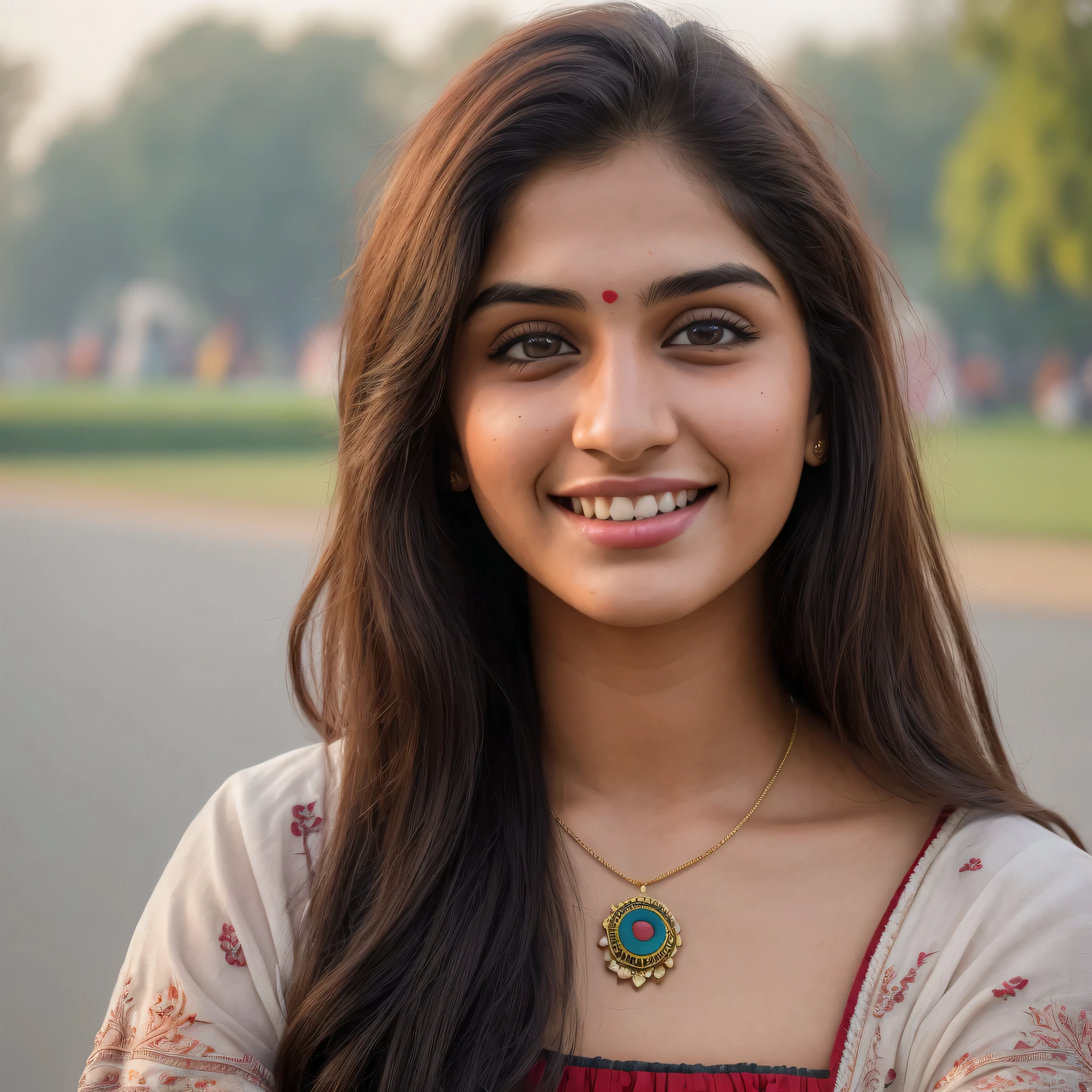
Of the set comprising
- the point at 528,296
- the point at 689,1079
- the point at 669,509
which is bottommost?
the point at 689,1079

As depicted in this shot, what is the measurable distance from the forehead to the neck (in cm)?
40

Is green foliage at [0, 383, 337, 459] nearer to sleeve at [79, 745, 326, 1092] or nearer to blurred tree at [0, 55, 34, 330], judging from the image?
blurred tree at [0, 55, 34, 330]

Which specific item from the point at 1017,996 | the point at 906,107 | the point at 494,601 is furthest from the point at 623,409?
the point at 906,107

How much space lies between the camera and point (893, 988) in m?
1.30

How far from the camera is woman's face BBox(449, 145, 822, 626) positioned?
4.26 ft

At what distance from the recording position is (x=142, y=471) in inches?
203

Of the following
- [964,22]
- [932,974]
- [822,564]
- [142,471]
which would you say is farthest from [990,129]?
[932,974]

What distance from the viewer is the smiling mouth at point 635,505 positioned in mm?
1307

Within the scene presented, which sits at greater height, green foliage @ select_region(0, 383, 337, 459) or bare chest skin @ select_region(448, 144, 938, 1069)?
green foliage @ select_region(0, 383, 337, 459)

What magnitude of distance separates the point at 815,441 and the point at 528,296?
40 cm

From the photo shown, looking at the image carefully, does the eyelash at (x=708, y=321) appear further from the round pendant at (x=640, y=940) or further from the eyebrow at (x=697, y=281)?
the round pendant at (x=640, y=940)

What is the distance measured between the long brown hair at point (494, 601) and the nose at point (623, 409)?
189 mm

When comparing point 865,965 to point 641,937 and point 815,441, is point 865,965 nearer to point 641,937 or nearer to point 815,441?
point 641,937

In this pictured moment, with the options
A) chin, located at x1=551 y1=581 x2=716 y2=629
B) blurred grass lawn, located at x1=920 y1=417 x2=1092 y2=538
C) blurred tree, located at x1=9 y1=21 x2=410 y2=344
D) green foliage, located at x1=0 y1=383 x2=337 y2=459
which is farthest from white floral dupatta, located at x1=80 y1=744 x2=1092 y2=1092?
blurred grass lawn, located at x1=920 y1=417 x2=1092 y2=538
